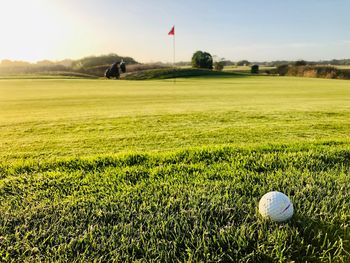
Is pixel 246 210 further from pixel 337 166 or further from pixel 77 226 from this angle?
pixel 337 166

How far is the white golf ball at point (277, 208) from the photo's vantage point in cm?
209

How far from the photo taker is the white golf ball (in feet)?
6.84

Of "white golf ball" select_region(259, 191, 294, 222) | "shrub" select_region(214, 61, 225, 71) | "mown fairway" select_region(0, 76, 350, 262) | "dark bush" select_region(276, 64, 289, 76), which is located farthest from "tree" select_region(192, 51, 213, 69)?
"white golf ball" select_region(259, 191, 294, 222)

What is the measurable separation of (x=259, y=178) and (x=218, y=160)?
699 millimetres

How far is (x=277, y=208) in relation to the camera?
209cm

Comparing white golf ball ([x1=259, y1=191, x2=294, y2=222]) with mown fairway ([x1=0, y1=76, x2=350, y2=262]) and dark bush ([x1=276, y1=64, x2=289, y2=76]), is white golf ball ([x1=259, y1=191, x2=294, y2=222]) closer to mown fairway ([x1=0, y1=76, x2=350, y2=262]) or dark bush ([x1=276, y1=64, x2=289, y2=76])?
mown fairway ([x1=0, y1=76, x2=350, y2=262])

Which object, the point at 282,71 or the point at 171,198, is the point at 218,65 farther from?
the point at 171,198

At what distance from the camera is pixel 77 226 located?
2107 mm

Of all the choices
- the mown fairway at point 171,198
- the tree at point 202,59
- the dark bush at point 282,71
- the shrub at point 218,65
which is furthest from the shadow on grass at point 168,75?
the mown fairway at point 171,198

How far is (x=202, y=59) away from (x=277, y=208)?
217ft

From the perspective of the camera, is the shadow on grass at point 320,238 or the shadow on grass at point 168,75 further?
the shadow on grass at point 168,75

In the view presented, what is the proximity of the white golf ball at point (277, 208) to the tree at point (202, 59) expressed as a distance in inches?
2602

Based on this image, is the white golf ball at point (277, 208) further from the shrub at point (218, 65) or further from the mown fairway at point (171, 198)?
the shrub at point (218, 65)

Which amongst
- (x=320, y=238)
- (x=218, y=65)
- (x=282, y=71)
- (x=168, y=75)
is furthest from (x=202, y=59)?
(x=320, y=238)
